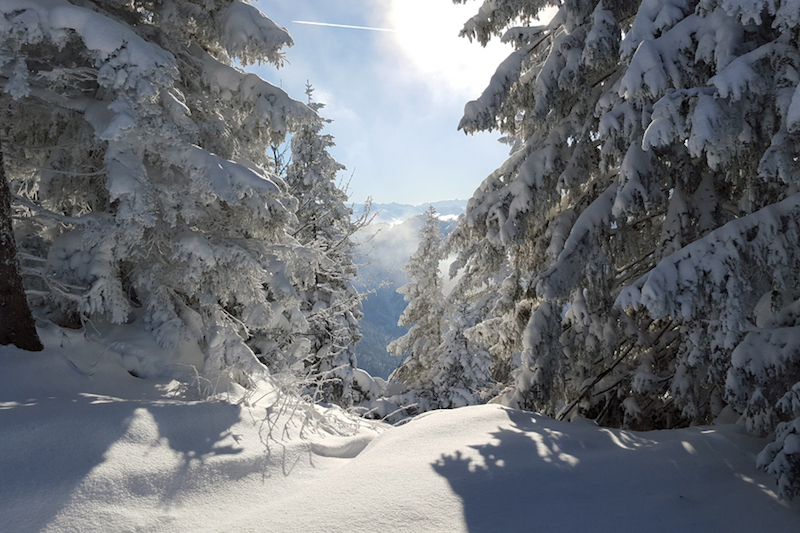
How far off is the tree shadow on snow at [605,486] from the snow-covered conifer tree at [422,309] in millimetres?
15730

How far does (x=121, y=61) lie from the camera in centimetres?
491

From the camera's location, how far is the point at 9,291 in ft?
15.2

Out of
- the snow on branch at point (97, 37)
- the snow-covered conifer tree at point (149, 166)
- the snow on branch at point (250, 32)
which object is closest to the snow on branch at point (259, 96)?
the snow-covered conifer tree at point (149, 166)

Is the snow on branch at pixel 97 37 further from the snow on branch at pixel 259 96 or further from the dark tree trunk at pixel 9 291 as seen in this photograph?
the snow on branch at pixel 259 96

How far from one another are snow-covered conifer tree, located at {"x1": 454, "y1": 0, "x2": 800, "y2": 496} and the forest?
0.10 ft

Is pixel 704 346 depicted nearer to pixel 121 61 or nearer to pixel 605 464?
pixel 605 464

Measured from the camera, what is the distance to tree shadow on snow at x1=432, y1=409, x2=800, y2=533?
2799 millimetres

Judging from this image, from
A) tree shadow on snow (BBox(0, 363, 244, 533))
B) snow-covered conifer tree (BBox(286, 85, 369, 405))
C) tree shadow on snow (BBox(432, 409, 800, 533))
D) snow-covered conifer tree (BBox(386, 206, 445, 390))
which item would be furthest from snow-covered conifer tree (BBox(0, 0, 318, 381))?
snow-covered conifer tree (BBox(386, 206, 445, 390))

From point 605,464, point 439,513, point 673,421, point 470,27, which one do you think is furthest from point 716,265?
point 470,27

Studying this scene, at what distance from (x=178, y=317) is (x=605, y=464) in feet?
18.0

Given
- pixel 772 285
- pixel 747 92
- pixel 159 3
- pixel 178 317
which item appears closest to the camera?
pixel 747 92

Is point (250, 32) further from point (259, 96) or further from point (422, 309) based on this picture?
point (422, 309)

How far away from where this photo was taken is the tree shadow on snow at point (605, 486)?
280 cm

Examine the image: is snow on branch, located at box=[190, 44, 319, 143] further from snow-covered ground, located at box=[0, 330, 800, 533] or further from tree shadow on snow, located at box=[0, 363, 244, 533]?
tree shadow on snow, located at box=[0, 363, 244, 533]
